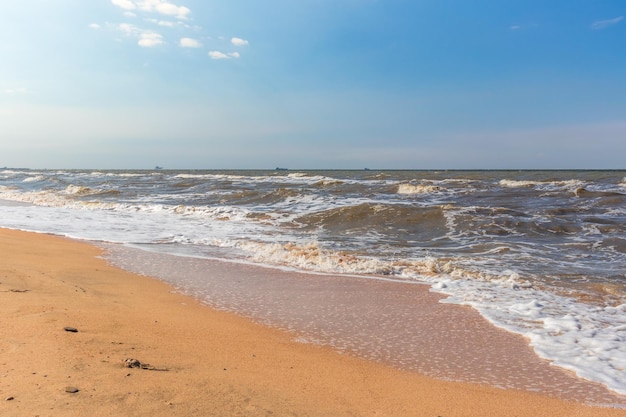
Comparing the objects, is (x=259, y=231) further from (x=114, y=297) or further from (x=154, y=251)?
(x=114, y=297)

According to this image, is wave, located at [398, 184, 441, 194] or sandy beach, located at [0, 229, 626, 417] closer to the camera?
sandy beach, located at [0, 229, 626, 417]

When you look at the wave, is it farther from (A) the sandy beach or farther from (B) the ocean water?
(A) the sandy beach

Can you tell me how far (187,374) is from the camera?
295cm

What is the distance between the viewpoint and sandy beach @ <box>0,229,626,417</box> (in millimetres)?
2473

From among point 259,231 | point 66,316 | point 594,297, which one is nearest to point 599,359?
point 594,297

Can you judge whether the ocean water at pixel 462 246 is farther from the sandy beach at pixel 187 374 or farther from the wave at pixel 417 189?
the wave at pixel 417 189

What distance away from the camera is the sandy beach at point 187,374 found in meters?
2.47

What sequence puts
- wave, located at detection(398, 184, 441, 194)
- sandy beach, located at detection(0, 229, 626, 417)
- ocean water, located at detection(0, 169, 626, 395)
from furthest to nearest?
wave, located at detection(398, 184, 441, 194) < ocean water, located at detection(0, 169, 626, 395) < sandy beach, located at detection(0, 229, 626, 417)

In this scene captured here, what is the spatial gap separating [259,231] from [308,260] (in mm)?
4534

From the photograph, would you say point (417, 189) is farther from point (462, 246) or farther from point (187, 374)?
point (187, 374)

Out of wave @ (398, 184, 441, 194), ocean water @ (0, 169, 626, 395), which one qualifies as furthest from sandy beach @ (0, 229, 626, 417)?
wave @ (398, 184, 441, 194)

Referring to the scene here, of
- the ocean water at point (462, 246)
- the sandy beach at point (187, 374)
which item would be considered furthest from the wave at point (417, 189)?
the sandy beach at point (187, 374)

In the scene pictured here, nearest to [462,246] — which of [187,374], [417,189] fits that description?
[187,374]

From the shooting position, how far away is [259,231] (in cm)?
1263
